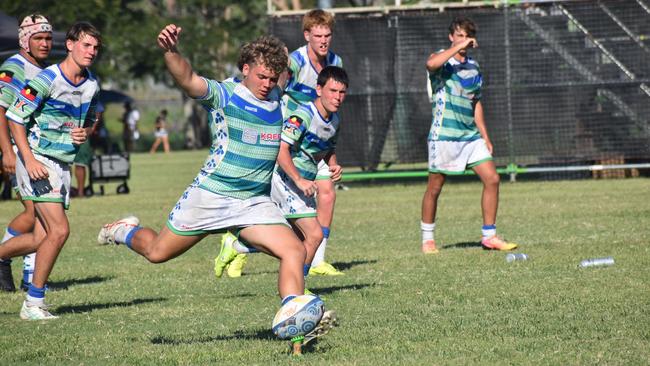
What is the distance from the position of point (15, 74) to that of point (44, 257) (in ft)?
5.99

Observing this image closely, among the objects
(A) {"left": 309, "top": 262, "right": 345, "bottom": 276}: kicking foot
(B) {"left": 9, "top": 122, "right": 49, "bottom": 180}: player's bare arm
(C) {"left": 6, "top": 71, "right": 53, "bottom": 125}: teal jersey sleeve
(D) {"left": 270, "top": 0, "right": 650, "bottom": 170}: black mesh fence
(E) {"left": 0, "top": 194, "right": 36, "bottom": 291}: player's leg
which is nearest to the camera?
(B) {"left": 9, "top": 122, "right": 49, "bottom": 180}: player's bare arm

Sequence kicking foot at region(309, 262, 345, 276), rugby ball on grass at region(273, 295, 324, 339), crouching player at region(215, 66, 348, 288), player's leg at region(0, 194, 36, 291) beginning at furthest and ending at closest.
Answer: kicking foot at region(309, 262, 345, 276)
player's leg at region(0, 194, 36, 291)
crouching player at region(215, 66, 348, 288)
rugby ball on grass at region(273, 295, 324, 339)

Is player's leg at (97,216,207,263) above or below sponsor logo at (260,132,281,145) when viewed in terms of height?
below

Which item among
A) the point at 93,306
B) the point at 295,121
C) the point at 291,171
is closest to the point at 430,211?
the point at 295,121

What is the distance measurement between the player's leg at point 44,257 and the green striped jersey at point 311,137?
1909 mm

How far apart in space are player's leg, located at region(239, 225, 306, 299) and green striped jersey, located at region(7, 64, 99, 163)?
88.4 inches

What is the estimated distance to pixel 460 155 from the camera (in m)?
11.7

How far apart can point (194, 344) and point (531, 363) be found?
2.09m

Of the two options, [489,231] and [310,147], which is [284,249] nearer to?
[310,147]

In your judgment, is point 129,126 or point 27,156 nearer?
point 27,156

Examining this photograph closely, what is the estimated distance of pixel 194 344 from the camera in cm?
697

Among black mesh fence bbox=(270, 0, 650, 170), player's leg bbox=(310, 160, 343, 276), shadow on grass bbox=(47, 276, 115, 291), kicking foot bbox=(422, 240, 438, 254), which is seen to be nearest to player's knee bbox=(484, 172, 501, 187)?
kicking foot bbox=(422, 240, 438, 254)

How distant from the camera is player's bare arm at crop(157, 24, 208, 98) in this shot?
6343mm

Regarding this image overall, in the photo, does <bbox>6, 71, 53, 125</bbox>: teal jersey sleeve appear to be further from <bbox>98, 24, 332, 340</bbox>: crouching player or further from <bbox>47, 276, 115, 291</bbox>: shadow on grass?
<bbox>47, 276, 115, 291</bbox>: shadow on grass
